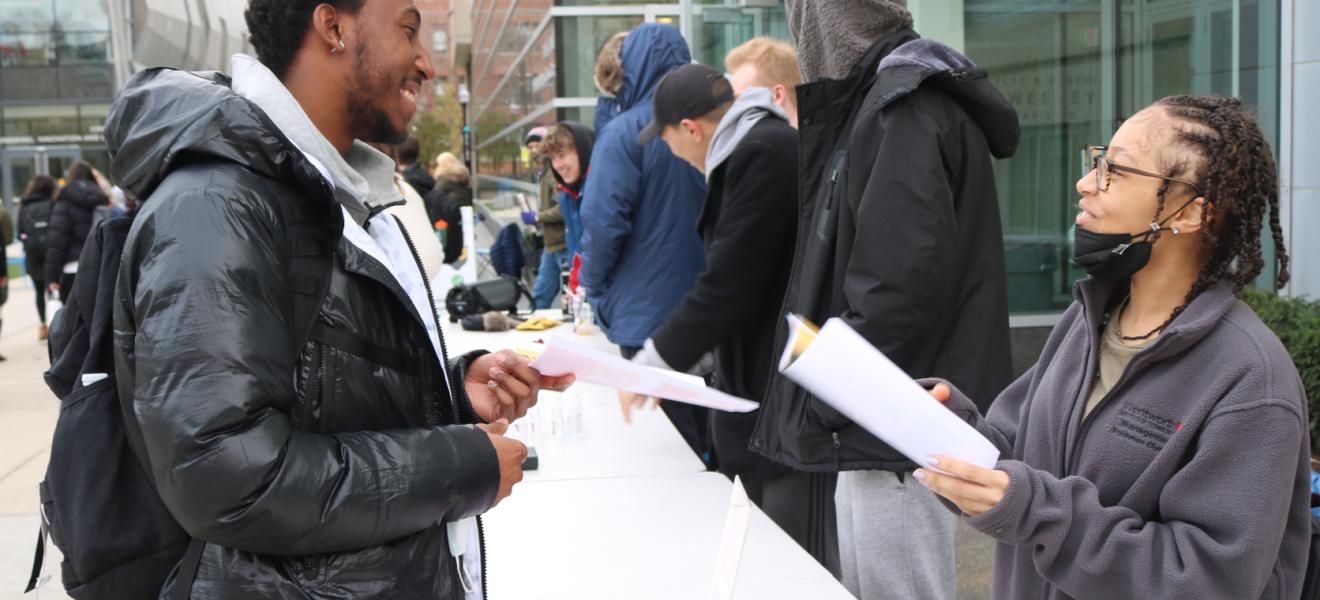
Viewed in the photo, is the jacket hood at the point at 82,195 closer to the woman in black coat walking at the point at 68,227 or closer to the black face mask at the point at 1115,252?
the woman in black coat walking at the point at 68,227

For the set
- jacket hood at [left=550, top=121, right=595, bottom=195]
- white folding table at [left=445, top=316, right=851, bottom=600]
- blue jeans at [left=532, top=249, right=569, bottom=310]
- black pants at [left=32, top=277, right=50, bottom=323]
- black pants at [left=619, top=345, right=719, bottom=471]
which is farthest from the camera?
black pants at [left=32, top=277, right=50, bottom=323]

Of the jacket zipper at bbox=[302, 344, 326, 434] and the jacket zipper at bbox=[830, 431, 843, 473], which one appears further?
the jacket zipper at bbox=[830, 431, 843, 473]

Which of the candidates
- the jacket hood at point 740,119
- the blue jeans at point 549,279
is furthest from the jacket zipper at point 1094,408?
the blue jeans at point 549,279

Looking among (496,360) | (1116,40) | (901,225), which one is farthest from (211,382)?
(1116,40)

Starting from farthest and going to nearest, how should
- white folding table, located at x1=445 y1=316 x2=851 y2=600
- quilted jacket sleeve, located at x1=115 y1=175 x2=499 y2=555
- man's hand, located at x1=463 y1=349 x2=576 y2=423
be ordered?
white folding table, located at x1=445 y1=316 x2=851 y2=600
man's hand, located at x1=463 y1=349 x2=576 y2=423
quilted jacket sleeve, located at x1=115 y1=175 x2=499 y2=555

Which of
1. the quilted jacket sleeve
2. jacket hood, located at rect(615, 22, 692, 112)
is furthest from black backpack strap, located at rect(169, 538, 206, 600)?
jacket hood, located at rect(615, 22, 692, 112)

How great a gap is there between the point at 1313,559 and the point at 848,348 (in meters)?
0.95

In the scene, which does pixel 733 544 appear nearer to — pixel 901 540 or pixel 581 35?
pixel 901 540

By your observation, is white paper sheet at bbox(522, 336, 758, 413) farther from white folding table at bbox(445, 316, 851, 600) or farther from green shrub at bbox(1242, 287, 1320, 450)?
green shrub at bbox(1242, 287, 1320, 450)

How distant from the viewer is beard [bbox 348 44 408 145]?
1.45m

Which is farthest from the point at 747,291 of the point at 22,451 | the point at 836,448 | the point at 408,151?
the point at 22,451

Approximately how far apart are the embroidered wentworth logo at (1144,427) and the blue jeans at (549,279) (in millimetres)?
6048

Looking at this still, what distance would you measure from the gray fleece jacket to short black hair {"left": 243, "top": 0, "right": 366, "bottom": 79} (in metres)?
1.25

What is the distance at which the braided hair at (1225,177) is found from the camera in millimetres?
1442
